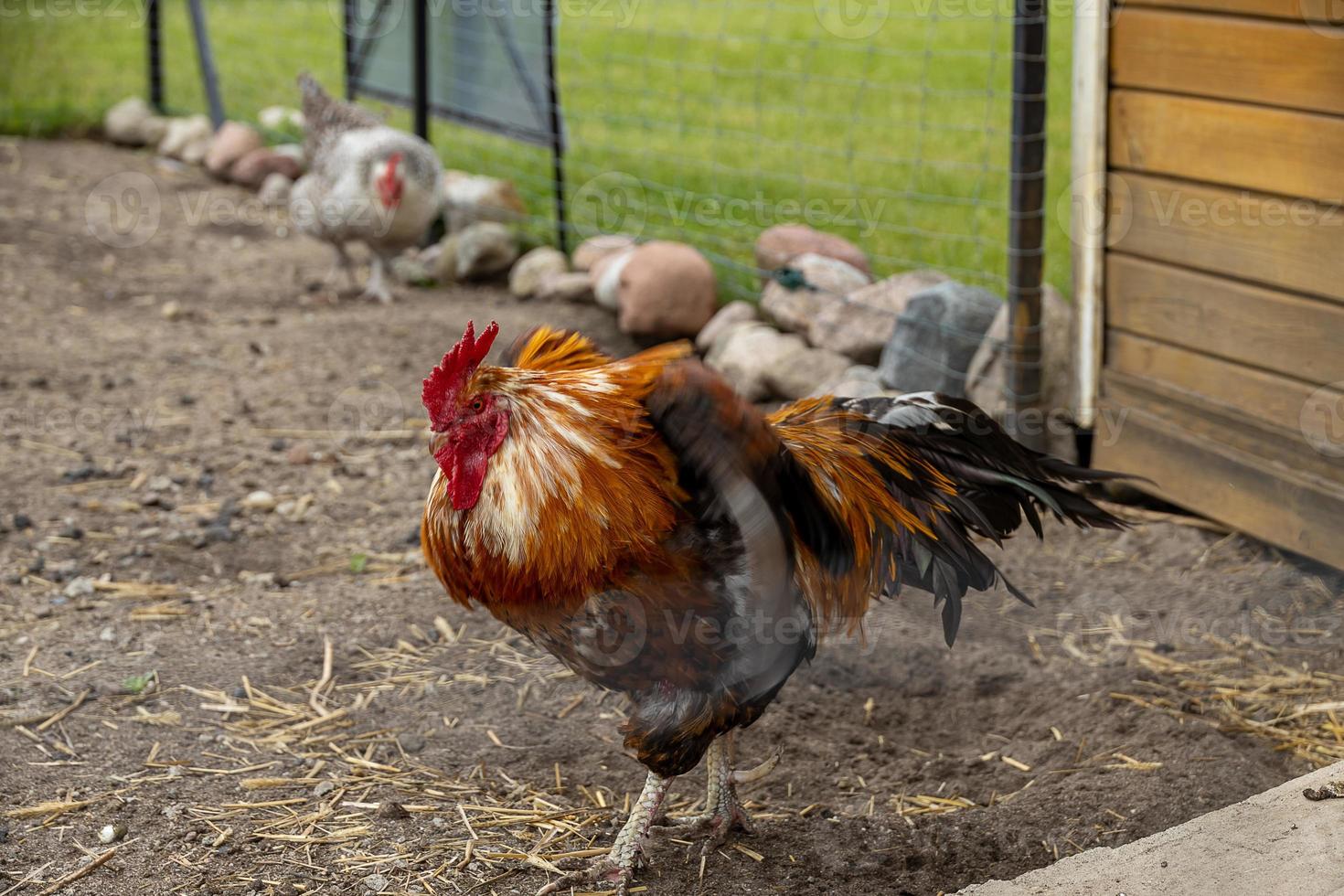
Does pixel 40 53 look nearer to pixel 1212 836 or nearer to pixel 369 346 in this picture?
pixel 369 346

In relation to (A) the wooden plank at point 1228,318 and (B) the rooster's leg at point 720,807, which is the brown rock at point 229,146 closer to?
(A) the wooden plank at point 1228,318

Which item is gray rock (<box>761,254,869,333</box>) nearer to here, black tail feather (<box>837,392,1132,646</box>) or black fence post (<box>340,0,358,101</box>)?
black tail feather (<box>837,392,1132,646</box>)

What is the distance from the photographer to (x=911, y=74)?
8.87 metres

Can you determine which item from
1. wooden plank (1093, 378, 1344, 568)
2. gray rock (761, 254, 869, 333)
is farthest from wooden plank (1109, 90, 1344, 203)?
gray rock (761, 254, 869, 333)

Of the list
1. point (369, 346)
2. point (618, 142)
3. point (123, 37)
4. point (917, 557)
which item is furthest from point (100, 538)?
point (123, 37)

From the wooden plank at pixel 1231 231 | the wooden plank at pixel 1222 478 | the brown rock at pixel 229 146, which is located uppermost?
the brown rock at pixel 229 146

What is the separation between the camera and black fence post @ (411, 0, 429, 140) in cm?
786

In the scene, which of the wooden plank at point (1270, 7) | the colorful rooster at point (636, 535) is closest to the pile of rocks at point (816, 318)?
the wooden plank at point (1270, 7)

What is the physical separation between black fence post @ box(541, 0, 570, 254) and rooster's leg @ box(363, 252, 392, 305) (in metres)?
1.03

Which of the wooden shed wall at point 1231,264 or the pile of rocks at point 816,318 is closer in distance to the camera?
the wooden shed wall at point 1231,264

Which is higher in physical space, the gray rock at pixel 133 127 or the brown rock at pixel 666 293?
the gray rock at pixel 133 127

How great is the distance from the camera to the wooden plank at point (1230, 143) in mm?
3643

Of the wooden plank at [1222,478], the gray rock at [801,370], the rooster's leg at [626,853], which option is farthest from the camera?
the gray rock at [801,370]

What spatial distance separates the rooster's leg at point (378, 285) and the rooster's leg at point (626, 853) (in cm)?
489
